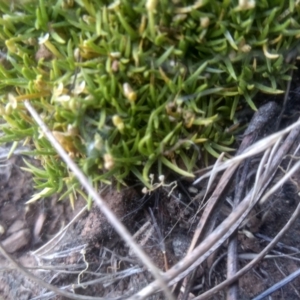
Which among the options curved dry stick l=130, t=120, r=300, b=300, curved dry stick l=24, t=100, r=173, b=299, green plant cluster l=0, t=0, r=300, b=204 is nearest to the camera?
curved dry stick l=24, t=100, r=173, b=299

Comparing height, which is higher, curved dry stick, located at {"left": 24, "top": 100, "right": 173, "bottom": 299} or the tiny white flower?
the tiny white flower

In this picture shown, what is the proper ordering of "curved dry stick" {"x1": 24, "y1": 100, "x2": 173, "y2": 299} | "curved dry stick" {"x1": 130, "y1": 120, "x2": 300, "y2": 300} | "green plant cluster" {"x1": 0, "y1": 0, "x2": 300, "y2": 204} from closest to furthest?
"curved dry stick" {"x1": 24, "y1": 100, "x2": 173, "y2": 299} < "curved dry stick" {"x1": 130, "y1": 120, "x2": 300, "y2": 300} < "green plant cluster" {"x1": 0, "y1": 0, "x2": 300, "y2": 204}

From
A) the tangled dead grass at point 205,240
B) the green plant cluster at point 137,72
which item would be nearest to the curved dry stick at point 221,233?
the tangled dead grass at point 205,240

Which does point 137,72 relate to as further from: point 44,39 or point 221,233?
point 221,233

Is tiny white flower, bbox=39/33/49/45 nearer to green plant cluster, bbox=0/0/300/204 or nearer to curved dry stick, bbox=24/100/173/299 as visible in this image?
green plant cluster, bbox=0/0/300/204

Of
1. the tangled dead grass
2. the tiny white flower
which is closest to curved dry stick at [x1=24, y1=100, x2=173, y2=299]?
the tangled dead grass

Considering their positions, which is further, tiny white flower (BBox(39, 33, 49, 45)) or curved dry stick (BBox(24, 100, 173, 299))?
tiny white flower (BBox(39, 33, 49, 45))

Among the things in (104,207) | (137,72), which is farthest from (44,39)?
(104,207)
